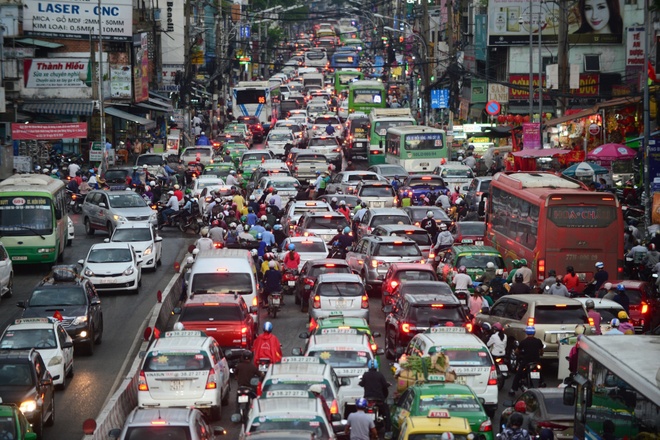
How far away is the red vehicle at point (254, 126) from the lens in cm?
8731

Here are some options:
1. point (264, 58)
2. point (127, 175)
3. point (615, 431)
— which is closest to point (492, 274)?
point (615, 431)

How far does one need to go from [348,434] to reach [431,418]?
2679 millimetres

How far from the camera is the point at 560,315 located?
24.8m

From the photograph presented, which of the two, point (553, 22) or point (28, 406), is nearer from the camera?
point (28, 406)

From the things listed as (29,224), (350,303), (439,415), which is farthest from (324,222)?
(439,415)

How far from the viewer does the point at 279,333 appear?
98.6 ft

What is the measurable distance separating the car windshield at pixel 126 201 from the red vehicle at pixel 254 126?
41811mm

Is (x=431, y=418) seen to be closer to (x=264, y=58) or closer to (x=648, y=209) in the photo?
(x=648, y=209)

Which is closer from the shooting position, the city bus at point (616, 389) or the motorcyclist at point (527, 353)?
the city bus at point (616, 389)

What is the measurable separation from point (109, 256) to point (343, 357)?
48.4 ft

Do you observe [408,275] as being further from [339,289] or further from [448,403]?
[448,403]

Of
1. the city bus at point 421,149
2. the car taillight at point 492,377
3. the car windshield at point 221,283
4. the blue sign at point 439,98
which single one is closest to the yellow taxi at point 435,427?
the car taillight at point 492,377

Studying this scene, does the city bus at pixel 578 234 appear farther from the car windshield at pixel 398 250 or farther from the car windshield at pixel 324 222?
the car windshield at pixel 324 222

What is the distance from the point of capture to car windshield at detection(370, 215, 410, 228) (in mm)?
39156
